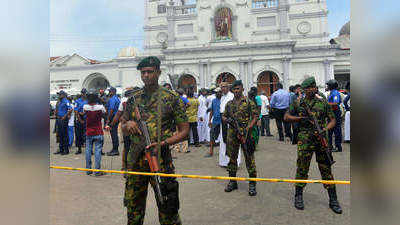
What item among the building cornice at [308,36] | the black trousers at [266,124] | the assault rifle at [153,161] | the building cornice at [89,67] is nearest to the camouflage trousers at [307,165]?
the assault rifle at [153,161]

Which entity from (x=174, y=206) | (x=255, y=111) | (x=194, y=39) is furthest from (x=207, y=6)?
(x=174, y=206)

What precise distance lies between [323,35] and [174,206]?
29.9m

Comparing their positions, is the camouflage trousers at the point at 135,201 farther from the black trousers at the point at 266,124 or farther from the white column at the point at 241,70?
the white column at the point at 241,70

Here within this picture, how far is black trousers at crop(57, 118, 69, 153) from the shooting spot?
739 centimetres

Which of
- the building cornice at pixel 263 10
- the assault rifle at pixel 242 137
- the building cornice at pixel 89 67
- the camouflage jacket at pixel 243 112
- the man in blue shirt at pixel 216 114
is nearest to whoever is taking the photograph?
the assault rifle at pixel 242 137

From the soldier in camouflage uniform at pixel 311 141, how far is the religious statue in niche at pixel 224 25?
24.8 metres

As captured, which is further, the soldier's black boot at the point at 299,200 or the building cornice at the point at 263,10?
the building cornice at the point at 263,10

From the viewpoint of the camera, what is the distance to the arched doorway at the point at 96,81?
107ft

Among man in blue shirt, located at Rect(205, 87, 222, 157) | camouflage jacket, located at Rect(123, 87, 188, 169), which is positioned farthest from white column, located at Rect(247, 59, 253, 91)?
camouflage jacket, located at Rect(123, 87, 188, 169)

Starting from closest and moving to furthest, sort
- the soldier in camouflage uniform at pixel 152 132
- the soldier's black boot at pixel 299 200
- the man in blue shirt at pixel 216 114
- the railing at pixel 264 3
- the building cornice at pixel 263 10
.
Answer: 1. the soldier in camouflage uniform at pixel 152 132
2. the soldier's black boot at pixel 299 200
3. the man in blue shirt at pixel 216 114
4. the building cornice at pixel 263 10
5. the railing at pixel 264 3

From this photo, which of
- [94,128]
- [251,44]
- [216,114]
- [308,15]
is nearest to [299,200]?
[216,114]

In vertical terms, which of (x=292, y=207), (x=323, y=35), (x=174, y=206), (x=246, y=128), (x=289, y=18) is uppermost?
(x=289, y=18)
